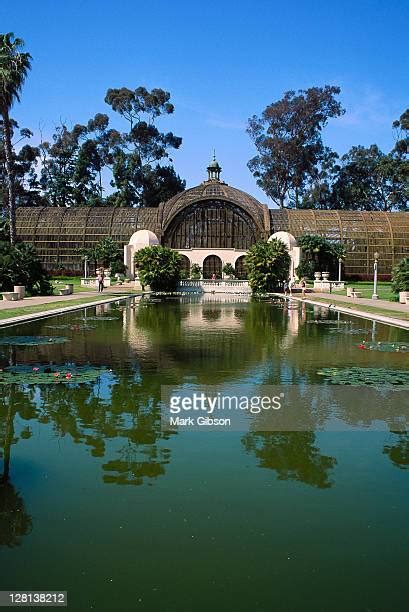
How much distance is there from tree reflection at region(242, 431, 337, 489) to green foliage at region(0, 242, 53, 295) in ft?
100

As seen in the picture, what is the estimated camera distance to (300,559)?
5.07 m

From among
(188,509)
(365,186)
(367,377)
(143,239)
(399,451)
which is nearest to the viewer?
(188,509)

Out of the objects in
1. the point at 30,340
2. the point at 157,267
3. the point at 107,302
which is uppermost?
the point at 157,267

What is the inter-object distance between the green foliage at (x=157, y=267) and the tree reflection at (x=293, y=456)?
133ft

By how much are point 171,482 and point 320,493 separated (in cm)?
154

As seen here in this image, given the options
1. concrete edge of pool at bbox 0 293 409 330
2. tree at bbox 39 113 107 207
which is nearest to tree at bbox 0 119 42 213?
tree at bbox 39 113 107 207

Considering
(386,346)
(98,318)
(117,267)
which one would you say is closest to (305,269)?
(117,267)

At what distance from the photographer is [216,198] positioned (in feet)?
207

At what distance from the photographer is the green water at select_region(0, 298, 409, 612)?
4.67 metres

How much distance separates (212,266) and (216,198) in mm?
6805

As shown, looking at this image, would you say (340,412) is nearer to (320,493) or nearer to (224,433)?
(224,433)

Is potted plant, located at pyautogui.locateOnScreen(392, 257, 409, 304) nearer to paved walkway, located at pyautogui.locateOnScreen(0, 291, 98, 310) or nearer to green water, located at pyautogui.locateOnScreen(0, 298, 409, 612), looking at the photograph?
paved walkway, located at pyautogui.locateOnScreen(0, 291, 98, 310)

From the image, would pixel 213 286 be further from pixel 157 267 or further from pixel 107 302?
pixel 107 302

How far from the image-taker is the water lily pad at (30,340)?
55.3 ft
